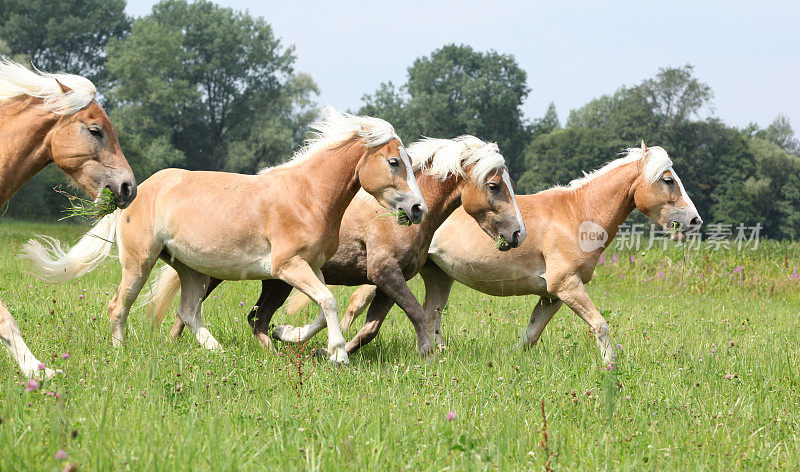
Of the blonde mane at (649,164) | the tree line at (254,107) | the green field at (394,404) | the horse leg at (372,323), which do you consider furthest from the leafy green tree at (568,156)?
the horse leg at (372,323)

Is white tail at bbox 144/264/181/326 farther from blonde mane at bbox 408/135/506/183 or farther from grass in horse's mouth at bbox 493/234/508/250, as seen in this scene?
grass in horse's mouth at bbox 493/234/508/250

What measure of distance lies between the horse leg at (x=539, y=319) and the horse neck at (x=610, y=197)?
2.90ft

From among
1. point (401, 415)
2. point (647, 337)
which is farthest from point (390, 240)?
point (647, 337)

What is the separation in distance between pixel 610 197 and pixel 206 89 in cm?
5468

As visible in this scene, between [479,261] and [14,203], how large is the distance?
116 feet

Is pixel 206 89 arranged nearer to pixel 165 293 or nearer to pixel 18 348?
pixel 165 293

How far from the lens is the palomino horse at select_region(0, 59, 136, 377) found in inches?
181

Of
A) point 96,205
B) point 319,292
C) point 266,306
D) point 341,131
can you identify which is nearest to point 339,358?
point 319,292

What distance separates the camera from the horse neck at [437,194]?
6301 mm

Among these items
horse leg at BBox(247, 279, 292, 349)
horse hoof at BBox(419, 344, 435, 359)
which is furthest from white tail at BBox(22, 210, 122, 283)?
horse hoof at BBox(419, 344, 435, 359)

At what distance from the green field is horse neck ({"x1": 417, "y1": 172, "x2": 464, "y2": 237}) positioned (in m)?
1.22

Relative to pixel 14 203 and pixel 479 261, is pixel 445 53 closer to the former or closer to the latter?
pixel 14 203

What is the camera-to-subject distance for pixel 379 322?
6.30 meters

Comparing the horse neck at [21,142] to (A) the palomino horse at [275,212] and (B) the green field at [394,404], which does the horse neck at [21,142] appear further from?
(A) the palomino horse at [275,212]
